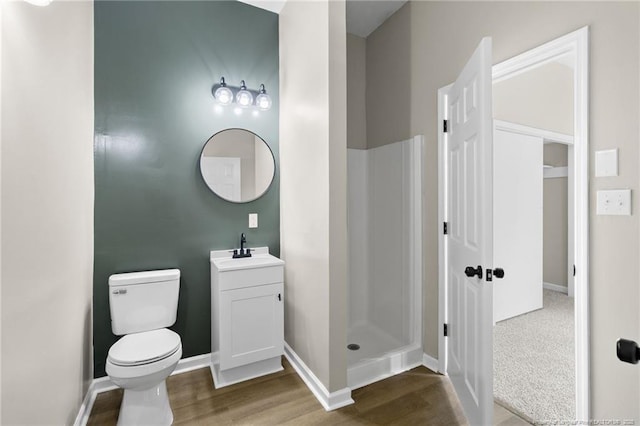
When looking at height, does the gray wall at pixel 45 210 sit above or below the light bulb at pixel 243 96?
below

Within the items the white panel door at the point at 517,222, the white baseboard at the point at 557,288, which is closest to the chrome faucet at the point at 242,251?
the white panel door at the point at 517,222

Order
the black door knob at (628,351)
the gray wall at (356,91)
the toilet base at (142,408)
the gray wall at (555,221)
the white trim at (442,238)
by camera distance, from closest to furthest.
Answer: the black door knob at (628,351) < the toilet base at (142,408) < the white trim at (442,238) < the gray wall at (356,91) < the gray wall at (555,221)

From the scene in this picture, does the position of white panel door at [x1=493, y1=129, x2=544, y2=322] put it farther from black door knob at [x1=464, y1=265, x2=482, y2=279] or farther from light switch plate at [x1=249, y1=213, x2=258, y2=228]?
light switch plate at [x1=249, y1=213, x2=258, y2=228]

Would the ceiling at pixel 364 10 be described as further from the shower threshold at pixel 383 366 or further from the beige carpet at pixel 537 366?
the beige carpet at pixel 537 366

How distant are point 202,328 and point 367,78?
9.34ft

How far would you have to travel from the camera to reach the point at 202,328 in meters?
2.44

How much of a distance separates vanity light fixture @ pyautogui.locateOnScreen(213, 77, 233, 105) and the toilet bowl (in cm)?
178

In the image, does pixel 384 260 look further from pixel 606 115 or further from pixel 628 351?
pixel 628 351

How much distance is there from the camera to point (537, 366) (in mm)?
2289

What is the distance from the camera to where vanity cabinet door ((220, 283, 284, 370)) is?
6.92 feet

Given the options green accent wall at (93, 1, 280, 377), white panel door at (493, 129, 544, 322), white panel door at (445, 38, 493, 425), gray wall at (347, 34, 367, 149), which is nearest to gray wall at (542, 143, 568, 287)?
white panel door at (493, 129, 544, 322)

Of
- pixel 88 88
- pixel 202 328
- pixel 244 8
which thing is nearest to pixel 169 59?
pixel 88 88

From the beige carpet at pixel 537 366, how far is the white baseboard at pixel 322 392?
974 mm

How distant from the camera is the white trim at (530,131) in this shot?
3.00 metres
